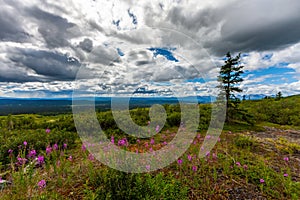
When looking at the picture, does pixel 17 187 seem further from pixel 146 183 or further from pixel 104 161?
pixel 146 183

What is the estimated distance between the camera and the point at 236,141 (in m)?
7.29

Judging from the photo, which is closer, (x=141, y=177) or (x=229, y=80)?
(x=141, y=177)

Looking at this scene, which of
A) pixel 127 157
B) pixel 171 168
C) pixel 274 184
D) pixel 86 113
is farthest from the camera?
pixel 86 113

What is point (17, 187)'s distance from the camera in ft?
9.71

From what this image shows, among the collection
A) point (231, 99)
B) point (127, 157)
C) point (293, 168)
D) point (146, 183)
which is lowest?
point (293, 168)

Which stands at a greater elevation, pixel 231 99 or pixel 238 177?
pixel 231 99

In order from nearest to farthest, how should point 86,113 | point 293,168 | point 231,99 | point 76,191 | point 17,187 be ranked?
point 17,187 < point 76,191 < point 293,168 < point 86,113 < point 231,99

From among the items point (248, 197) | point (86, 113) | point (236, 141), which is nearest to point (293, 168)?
point (236, 141)

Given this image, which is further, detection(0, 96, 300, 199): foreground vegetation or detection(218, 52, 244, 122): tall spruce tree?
detection(218, 52, 244, 122): tall spruce tree

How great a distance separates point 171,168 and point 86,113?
6772 millimetres

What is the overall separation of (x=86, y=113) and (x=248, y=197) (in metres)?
8.67

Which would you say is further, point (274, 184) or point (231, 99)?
point (231, 99)

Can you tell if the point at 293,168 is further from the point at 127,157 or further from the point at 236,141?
the point at 127,157

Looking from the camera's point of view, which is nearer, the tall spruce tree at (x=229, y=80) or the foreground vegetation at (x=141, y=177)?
the foreground vegetation at (x=141, y=177)
